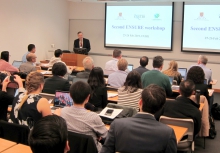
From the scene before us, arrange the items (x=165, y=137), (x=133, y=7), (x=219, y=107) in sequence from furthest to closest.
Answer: (x=133, y=7) < (x=219, y=107) < (x=165, y=137)

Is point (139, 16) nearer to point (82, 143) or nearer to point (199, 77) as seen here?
point (199, 77)

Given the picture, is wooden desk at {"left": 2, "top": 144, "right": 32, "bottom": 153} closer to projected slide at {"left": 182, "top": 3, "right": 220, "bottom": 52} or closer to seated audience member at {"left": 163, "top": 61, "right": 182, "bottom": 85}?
seated audience member at {"left": 163, "top": 61, "right": 182, "bottom": 85}

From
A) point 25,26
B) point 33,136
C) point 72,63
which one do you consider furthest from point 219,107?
point 25,26

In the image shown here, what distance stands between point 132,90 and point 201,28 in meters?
5.69

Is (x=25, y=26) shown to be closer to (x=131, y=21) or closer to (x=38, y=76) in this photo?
(x=131, y=21)

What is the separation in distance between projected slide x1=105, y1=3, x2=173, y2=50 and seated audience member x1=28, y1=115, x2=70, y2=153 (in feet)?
27.2

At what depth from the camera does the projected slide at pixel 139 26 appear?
9.23 meters

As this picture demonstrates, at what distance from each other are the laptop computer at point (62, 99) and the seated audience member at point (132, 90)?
832 millimetres

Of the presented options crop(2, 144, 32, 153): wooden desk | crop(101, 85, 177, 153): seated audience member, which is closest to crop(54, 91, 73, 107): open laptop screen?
crop(2, 144, 32, 153): wooden desk

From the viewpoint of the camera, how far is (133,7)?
9695mm

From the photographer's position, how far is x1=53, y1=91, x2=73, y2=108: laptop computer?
369 cm

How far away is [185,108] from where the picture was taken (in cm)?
345

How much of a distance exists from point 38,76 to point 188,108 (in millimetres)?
1848

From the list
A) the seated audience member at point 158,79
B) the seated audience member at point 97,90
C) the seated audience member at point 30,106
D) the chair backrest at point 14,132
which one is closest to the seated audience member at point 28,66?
→ the seated audience member at point 97,90
